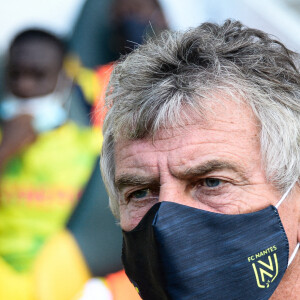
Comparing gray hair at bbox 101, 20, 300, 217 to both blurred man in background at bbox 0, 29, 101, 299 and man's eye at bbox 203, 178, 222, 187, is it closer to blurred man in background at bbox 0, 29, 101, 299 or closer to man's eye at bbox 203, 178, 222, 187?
man's eye at bbox 203, 178, 222, 187

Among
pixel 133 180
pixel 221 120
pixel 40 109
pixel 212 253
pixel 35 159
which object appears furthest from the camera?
pixel 40 109

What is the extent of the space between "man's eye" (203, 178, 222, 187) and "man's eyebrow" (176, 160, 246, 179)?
0.14 feet

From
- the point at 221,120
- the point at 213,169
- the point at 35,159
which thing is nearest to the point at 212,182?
the point at 213,169

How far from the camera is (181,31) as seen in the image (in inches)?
111

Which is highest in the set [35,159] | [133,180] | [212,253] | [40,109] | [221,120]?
[221,120]

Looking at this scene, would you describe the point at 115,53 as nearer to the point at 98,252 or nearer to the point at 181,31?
the point at 98,252

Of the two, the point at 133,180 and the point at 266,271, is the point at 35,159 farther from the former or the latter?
the point at 266,271

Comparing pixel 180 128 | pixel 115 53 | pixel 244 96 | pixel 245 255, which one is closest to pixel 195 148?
pixel 180 128

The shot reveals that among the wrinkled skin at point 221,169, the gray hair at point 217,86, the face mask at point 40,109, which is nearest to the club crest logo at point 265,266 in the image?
the wrinkled skin at point 221,169

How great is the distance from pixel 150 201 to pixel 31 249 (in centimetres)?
238

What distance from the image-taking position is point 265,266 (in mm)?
2363

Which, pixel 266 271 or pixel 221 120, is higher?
pixel 221 120

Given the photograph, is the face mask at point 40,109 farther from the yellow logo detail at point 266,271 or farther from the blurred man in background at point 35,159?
the yellow logo detail at point 266,271

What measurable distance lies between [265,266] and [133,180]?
612 mm
